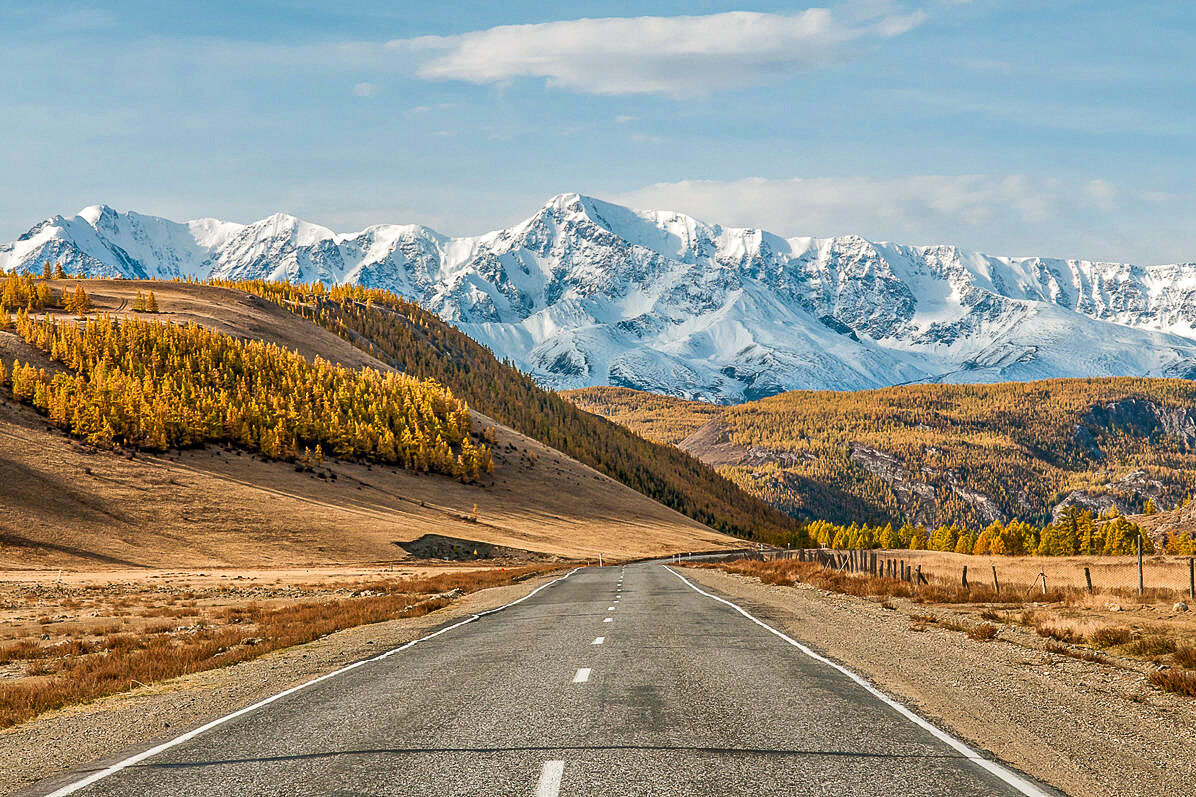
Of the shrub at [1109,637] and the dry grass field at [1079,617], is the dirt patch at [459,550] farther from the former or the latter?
the shrub at [1109,637]

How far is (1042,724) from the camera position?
40.5ft

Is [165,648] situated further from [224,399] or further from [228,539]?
[224,399]

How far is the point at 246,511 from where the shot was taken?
334 feet

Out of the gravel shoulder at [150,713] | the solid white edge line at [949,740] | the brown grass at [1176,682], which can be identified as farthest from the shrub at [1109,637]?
the gravel shoulder at [150,713]

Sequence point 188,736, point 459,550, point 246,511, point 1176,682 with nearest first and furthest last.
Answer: point 188,736, point 1176,682, point 246,511, point 459,550

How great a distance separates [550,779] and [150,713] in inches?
313

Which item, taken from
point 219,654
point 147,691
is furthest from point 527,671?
point 219,654

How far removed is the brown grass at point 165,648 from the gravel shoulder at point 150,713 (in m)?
0.59

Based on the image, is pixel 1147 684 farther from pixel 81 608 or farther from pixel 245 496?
pixel 245 496

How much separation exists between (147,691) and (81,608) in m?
25.2

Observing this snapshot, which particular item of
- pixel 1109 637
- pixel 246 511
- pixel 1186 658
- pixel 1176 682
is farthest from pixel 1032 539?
pixel 1176 682

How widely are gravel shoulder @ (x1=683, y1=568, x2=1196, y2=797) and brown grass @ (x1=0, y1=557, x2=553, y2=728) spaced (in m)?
12.8

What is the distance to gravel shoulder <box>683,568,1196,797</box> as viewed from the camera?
1005cm

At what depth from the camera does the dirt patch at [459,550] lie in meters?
99.4
